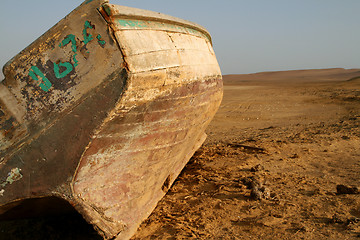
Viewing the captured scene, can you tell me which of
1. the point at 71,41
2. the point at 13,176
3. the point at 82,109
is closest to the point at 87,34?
the point at 71,41

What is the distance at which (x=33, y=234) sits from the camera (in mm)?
2953

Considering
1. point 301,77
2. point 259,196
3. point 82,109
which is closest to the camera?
point 82,109

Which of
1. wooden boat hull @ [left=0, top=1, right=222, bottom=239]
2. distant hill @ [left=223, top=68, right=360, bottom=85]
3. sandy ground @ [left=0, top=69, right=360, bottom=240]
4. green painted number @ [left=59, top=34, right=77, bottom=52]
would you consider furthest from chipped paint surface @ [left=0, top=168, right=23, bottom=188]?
distant hill @ [left=223, top=68, right=360, bottom=85]

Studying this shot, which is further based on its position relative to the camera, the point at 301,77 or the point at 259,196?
the point at 301,77

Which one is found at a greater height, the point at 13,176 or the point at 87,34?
the point at 87,34

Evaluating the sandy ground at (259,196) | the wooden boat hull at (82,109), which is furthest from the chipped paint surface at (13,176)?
the sandy ground at (259,196)

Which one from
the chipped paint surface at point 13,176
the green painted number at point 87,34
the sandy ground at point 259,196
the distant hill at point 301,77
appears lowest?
the distant hill at point 301,77

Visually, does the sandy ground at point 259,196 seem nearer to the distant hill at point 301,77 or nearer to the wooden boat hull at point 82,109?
the wooden boat hull at point 82,109

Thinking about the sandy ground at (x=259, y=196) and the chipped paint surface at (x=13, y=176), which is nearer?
the chipped paint surface at (x=13, y=176)

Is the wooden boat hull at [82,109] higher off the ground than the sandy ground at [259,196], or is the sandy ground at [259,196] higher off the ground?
the wooden boat hull at [82,109]

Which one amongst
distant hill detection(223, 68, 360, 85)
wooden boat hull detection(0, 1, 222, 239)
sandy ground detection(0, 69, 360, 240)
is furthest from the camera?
distant hill detection(223, 68, 360, 85)

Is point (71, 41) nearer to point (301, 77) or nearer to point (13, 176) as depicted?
point (13, 176)

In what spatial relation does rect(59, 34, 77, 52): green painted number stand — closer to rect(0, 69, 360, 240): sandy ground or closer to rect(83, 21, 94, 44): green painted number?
rect(83, 21, 94, 44): green painted number

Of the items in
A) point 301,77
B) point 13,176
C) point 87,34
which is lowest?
point 301,77
